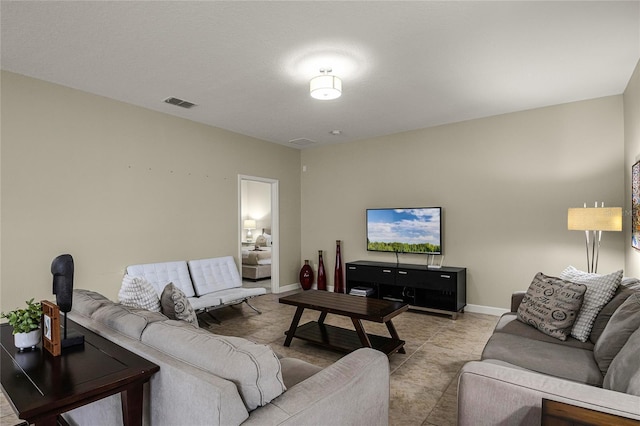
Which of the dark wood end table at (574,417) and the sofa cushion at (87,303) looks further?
the sofa cushion at (87,303)

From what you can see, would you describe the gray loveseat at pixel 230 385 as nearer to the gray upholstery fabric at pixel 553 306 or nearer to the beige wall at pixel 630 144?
the gray upholstery fabric at pixel 553 306

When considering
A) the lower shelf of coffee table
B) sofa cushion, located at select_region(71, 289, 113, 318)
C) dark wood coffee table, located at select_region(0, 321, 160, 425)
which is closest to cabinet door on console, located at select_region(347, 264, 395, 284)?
the lower shelf of coffee table

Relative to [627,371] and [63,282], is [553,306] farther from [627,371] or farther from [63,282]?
[63,282]

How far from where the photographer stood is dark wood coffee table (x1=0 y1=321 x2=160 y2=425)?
1179 mm

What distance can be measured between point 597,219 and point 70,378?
412cm

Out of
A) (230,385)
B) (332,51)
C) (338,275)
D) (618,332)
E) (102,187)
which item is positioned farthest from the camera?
(338,275)

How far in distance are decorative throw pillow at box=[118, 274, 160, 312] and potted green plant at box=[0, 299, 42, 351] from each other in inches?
40.8

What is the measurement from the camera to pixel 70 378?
1333mm

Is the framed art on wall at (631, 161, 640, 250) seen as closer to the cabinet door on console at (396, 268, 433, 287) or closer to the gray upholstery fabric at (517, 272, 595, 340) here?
the gray upholstery fabric at (517, 272, 595, 340)

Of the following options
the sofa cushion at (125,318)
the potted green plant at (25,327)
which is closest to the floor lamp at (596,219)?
the sofa cushion at (125,318)

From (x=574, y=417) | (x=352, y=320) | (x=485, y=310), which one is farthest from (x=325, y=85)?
(x=485, y=310)

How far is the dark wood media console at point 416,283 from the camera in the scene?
4.61m

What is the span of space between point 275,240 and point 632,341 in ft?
16.7

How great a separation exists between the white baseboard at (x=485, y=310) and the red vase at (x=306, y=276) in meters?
2.64
